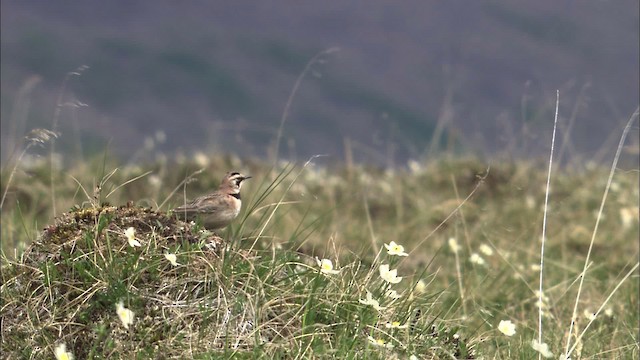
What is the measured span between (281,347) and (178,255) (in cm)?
77

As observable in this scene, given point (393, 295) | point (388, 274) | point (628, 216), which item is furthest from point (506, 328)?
point (628, 216)

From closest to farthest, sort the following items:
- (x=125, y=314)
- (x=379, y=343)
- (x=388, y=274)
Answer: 1. (x=125, y=314)
2. (x=379, y=343)
3. (x=388, y=274)

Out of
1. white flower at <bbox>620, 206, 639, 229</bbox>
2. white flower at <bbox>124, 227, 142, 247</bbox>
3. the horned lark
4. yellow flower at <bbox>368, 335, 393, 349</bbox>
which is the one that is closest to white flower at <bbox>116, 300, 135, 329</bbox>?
white flower at <bbox>124, 227, 142, 247</bbox>

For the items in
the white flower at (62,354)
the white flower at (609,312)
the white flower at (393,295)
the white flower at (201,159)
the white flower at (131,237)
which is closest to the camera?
the white flower at (62,354)

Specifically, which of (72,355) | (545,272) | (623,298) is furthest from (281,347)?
(545,272)

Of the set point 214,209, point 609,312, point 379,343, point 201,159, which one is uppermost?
point 379,343

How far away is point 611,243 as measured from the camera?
11.6 meters

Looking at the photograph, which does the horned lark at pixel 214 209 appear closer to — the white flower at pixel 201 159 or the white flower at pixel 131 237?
the white flower at pixel 131 237

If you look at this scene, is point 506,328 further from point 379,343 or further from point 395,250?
point 379,343

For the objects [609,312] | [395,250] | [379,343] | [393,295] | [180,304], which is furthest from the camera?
[609,312]

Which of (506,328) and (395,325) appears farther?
(506,328)

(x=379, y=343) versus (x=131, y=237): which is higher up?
(x=131, y=237)

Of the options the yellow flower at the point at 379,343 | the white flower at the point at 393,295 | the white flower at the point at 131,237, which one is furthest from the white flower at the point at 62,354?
the white flower at the point at 393,295

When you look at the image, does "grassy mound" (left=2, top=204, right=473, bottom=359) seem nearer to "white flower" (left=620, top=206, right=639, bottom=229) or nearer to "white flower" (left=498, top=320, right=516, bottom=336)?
"white flower" (left=498, top=320, right=516, bottom=336)
